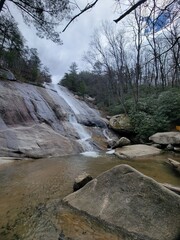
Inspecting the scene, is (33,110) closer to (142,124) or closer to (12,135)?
(12,135)

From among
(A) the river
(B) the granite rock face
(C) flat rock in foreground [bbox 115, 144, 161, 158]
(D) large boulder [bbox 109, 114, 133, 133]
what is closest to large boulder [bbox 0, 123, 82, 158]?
(B) the granite rock face

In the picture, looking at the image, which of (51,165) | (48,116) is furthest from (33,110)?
(51,165)

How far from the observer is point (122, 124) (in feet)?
52.1

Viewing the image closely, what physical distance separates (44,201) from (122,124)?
39.5ft

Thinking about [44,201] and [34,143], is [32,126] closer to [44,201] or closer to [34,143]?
[34,143]

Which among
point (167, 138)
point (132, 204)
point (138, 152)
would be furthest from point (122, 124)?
point (132, 204)

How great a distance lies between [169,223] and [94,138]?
10772mm

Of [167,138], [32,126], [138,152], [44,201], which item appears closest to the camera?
[44,201]

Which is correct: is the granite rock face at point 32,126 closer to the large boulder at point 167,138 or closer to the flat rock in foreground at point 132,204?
the large boulder at point 167,138

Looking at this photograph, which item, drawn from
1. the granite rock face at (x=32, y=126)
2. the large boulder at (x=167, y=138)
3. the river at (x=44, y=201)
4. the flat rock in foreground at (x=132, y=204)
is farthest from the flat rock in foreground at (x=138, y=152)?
the flat rock in foreground at (x=132, y=204)

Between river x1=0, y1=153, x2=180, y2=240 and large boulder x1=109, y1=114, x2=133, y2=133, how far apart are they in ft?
25.0

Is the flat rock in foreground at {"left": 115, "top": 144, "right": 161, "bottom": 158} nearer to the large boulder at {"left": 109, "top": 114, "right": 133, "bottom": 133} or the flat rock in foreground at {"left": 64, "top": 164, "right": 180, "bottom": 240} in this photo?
the large boulder at {"left": 109, "top": 114, "right": 133, "bottom": 133}

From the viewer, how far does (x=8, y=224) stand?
343cm

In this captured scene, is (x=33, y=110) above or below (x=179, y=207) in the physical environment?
above
